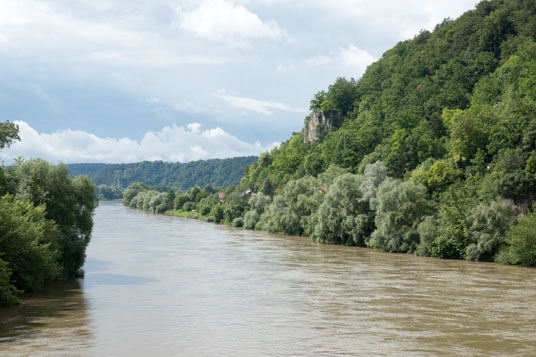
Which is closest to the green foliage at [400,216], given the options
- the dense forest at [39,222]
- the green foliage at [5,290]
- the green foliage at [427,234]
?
the green foliage at [427,234]

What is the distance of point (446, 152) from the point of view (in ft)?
245

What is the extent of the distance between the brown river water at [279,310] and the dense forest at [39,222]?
1.23 m

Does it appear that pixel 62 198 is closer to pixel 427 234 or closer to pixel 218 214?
pixel 427 234

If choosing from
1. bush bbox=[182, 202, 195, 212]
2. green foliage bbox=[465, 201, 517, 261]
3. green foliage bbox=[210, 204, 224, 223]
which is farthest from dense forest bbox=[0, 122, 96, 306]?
bush bbox=[182, 202, 195, 212]

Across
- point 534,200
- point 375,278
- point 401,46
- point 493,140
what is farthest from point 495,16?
point 375,278

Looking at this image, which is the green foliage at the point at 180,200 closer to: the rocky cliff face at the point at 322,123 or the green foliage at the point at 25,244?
the rocky cliff face at the point at 322,123

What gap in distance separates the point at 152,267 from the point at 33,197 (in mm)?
11650

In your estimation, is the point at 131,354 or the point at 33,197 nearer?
the point at 131,354

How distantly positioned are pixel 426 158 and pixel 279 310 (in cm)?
4751

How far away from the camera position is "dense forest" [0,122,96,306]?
99.0ft

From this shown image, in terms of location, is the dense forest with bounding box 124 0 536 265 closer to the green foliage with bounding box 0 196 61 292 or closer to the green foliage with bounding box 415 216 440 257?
the green foliage with bounding box 415 216 440 257

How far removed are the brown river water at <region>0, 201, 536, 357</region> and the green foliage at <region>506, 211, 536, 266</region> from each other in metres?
1.30

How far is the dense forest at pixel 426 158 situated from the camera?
52250 mm

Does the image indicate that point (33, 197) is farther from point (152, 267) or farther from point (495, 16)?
point (495, 16)
